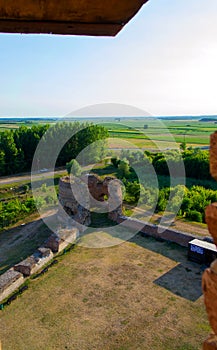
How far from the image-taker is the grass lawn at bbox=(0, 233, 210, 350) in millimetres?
10977

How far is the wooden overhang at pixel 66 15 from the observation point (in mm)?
1513

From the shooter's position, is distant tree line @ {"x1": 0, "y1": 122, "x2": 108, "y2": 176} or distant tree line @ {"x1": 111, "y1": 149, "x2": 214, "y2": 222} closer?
distant tree line @ {"x1": 111, "y1": 149, "x2": 214, "y2": 222}

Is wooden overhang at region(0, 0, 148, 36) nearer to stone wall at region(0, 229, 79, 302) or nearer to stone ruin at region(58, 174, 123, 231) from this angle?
stone wall at region(0, 229, 79, 302)

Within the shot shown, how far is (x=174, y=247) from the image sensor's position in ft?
59.3

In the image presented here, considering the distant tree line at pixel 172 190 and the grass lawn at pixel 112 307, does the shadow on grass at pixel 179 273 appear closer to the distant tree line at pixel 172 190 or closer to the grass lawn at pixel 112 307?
the grass lawn at pixel 112 307

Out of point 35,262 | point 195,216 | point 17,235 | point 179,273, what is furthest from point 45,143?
point 179,273

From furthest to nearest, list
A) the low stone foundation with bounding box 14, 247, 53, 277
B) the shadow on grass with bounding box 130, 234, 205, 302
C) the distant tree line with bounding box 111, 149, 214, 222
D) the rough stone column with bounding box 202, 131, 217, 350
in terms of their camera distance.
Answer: the distant tree line with bounding box 111, 149, 214, 222
the low stone foundation with bounding box 14, 247, 53, 277
the shadow on grass with bounding box 130, 234, 205, 302
the rough stone column with bounding box 202, 131, 217, 350

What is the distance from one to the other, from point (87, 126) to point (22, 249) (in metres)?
33.1

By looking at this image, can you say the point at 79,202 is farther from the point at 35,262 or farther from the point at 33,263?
the point at 33,263

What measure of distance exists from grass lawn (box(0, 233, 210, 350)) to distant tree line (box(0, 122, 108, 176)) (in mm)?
27703

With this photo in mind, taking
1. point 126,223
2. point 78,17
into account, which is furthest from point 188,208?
point 78,17

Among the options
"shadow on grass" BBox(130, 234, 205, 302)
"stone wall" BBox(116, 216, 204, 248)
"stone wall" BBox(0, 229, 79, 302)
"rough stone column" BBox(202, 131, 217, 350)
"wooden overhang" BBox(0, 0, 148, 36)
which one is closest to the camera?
"rough stone column" BBox(202, 131, 217, 350)

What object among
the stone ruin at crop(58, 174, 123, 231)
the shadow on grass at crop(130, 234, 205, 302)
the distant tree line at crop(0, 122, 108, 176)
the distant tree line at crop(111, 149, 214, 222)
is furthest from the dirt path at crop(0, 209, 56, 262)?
the distant tree line at crop(0, 122, 108, 176)

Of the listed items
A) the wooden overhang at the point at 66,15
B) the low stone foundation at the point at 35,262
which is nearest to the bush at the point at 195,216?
the low stone foundation at the point at 35,262
